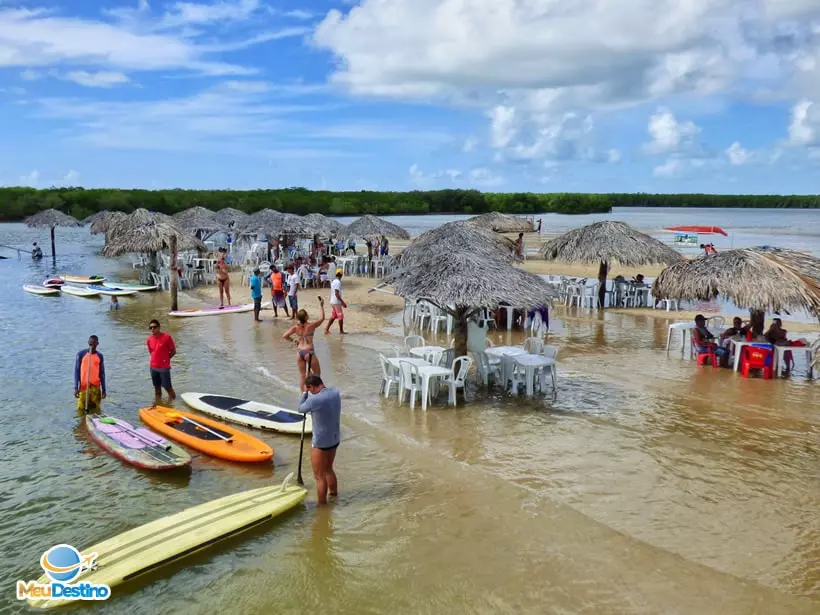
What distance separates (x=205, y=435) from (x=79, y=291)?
55.4 ft

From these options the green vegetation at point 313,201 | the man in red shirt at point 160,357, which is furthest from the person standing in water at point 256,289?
the green vegetation at point 313,201

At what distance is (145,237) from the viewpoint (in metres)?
23.3

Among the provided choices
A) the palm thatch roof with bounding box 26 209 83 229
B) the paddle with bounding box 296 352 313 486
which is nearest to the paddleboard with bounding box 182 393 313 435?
the paddle with bounding box 296 352 313 486

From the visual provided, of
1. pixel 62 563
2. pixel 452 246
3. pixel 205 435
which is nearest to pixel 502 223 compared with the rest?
pixel 452 246

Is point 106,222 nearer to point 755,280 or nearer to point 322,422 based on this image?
point 755,280

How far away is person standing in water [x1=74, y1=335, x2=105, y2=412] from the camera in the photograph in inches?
395

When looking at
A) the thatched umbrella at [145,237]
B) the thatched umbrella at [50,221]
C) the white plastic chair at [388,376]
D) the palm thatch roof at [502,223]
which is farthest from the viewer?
the thatched umbrella at [50,221]

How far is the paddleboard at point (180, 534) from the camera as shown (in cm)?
573

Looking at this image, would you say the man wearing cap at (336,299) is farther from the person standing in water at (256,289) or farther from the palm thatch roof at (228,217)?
the palm thatch roof at (228,217)

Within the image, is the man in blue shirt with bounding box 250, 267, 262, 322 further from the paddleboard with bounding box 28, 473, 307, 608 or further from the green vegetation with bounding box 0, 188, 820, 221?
the green vegetation with bounding box 0, 188, 820, 221

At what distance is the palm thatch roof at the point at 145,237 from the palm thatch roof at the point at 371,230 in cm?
602

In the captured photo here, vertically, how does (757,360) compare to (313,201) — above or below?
below

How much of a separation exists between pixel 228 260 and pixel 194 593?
2703 cm

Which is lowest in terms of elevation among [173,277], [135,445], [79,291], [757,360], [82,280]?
[135,445]
